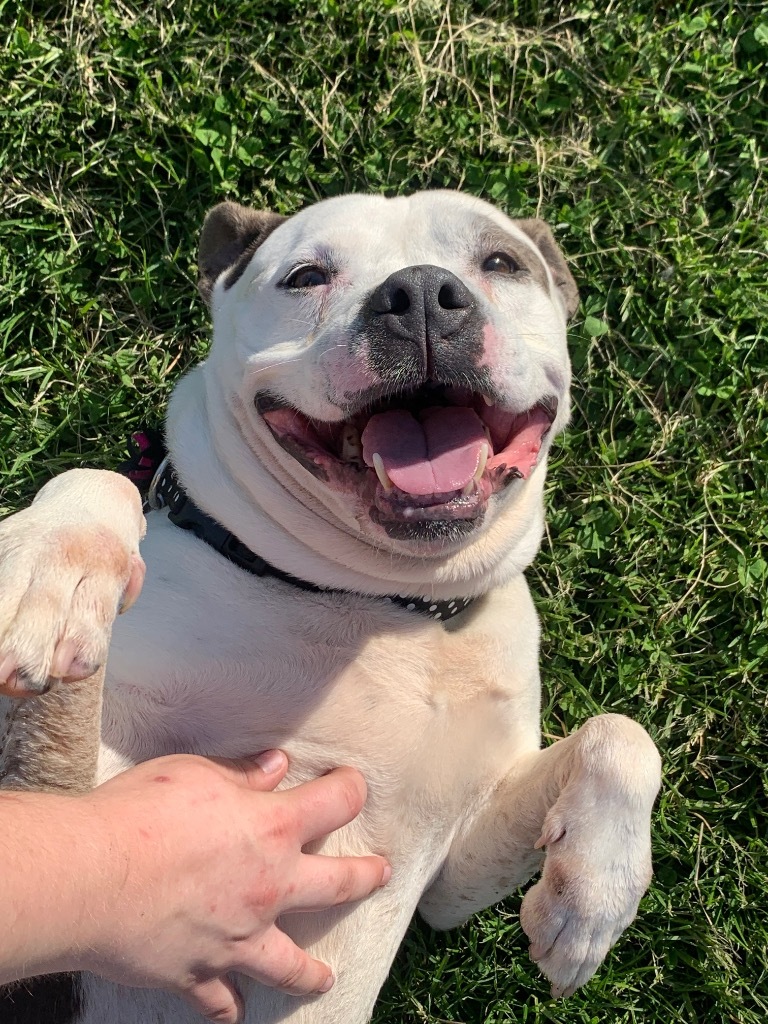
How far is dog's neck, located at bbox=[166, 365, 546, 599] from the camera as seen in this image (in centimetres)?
299

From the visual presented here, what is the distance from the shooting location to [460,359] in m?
2.61

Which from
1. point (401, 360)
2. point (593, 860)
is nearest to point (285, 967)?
point (593, 860)

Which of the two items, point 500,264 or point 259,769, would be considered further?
point 500,264

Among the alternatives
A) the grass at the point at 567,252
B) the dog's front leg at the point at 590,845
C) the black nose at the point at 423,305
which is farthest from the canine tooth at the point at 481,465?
the grass at the point at 567,252

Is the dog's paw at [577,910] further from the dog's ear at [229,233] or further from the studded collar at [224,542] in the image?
the dog's ear at [229,233]

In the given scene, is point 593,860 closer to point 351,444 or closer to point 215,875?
point 215,875

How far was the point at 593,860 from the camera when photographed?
106 inches

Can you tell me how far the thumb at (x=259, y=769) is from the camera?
2760 mm

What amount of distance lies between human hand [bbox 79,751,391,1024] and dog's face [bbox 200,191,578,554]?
88 cm

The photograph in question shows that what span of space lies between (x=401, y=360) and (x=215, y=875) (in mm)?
1620

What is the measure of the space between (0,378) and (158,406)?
0.80m

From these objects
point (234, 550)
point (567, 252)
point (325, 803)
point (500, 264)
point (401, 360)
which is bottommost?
point (325, 803)

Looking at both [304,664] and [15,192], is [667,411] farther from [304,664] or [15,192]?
[15,192]

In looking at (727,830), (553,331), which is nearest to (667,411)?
(553,331)
